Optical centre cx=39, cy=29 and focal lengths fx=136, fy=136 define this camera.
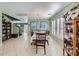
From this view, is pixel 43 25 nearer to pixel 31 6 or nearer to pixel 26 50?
pixel 31 6

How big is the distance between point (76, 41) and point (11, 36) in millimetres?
8719

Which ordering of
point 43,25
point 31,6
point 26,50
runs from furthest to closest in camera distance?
point 43,25 < point 31,6 < point 26,50

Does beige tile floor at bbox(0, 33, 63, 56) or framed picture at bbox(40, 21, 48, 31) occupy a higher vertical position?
framed picture at bbox(40, 21, 48, 31)

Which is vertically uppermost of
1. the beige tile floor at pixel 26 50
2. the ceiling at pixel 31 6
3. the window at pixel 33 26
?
the ceiling at pixel 31 6

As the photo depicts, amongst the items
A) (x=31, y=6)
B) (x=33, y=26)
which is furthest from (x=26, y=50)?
(x=33, y=26)

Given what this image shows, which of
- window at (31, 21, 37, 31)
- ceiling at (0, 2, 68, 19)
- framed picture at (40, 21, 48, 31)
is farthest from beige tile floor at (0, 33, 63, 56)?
window at (31, 21, 37, 31)

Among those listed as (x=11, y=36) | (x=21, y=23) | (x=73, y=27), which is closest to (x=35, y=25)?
(x=21, y=23)

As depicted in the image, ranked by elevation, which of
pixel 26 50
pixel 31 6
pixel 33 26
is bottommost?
pixel 26 50

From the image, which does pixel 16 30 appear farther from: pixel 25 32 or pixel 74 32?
pixel 74 32

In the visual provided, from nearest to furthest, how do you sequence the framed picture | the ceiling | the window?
the ceiling, the framed picture, the window

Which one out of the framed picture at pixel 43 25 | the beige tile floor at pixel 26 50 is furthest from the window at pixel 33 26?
the beige tile floor at pixel 26 50

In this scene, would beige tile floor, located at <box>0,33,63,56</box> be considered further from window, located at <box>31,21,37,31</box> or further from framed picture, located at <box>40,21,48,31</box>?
window, located at <box>31,21,37,31</box>

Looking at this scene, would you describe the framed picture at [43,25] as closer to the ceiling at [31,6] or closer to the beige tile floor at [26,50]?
the ceiling at [31,6]

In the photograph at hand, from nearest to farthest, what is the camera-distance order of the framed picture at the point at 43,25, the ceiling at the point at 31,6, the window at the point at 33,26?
the ceiling at the point at 31,6 < the framed picture at the point at 43,25 < the window at the point at 33,26
